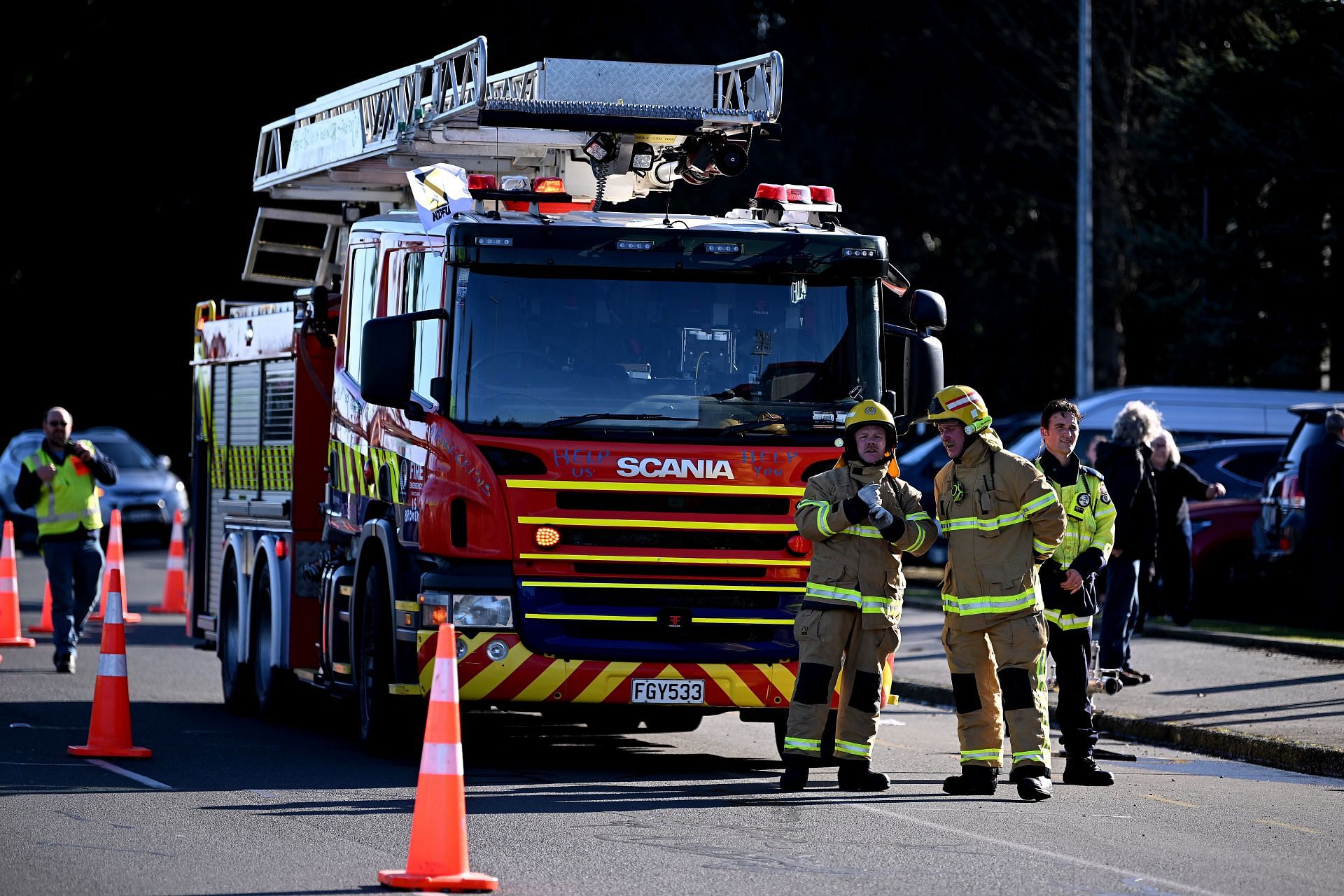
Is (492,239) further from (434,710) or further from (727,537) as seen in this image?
(434,710)

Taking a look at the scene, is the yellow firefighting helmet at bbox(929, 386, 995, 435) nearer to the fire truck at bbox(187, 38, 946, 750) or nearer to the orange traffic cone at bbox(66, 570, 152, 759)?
the fire truck at bbox(187, 38, 946, 750)

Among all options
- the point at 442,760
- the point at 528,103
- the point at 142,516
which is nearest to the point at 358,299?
the point at 528,103

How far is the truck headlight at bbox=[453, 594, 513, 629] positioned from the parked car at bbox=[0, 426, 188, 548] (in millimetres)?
24774

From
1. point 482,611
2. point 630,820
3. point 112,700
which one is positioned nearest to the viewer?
point 630,820

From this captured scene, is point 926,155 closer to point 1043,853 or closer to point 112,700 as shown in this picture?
point 112,700

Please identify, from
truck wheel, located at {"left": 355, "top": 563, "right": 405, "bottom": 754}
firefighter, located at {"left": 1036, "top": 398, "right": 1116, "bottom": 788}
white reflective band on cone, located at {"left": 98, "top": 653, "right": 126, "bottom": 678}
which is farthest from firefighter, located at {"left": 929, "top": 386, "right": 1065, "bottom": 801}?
white reflective band on cone, located at {"left": 98, "top": 653, "right": 126, "bottom": 678}

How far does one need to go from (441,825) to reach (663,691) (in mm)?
3242

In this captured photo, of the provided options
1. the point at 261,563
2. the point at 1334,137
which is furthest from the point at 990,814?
the point at 1334,137

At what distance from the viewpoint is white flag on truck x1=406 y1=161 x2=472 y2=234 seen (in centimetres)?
1159

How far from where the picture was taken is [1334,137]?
26.6m

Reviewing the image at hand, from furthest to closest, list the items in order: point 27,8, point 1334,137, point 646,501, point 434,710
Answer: point 27,8 < point 1334,137 < point 646,501 < point 434,710

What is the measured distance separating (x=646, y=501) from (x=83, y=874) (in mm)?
3697

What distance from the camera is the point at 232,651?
15281mm

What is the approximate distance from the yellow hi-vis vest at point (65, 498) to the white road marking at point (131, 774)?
5737mm
